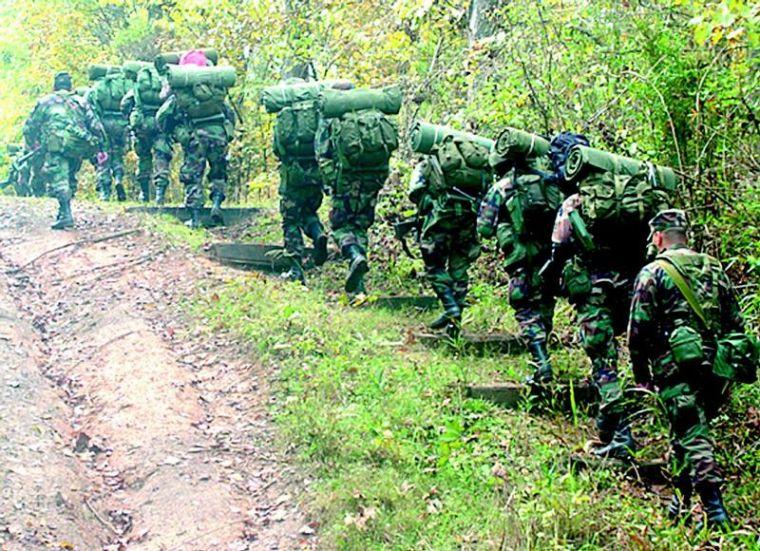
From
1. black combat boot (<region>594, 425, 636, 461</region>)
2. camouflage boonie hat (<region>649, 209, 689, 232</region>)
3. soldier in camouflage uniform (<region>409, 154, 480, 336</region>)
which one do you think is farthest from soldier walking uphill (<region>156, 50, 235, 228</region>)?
camouflage boonie hat (<region>649, 209, 689, 232</region>)

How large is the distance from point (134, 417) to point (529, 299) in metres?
3.47

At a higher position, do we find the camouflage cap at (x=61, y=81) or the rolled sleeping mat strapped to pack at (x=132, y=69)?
the rolled sleeping mat strapped to pack at (x=132, y=69)

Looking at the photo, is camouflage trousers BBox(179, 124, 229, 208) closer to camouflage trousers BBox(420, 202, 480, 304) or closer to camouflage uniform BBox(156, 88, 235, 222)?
camouflage uniform BBox(156, 88, 235, 222)

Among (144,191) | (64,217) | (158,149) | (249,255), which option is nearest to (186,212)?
(158,149)

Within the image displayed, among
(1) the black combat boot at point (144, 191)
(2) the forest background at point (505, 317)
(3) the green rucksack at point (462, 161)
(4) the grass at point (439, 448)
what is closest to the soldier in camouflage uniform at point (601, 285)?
(2) the forest background at point (505, 317)

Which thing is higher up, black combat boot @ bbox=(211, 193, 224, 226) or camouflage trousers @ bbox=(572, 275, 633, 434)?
camouflage trousers @ bbox=(572, 275, 633, 434)

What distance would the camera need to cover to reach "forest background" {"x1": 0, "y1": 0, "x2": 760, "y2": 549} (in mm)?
5410

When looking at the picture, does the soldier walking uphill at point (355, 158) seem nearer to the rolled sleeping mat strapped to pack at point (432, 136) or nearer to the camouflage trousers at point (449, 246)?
the rolled sleeping mat strapped to pack at point (432, 136)

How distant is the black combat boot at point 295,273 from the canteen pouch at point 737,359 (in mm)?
6826

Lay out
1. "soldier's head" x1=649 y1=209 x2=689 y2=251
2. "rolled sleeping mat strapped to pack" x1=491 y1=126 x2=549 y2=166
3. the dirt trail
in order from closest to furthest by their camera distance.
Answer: "soldier's head" x1=649 y1=209 x2=689 y2=251
the dirt trail
"rolled sleeping mat strapped to pack" x1=491 y1=126 x2=549 y2=166

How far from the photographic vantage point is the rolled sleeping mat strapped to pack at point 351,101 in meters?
10.0

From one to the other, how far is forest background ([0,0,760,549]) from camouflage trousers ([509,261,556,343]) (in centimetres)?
63

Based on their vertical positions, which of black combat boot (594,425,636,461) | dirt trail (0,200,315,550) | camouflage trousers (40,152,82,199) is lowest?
dirt trail (0,200,315,550)

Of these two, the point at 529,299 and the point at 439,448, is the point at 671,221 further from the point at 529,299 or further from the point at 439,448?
the point at 529,299
